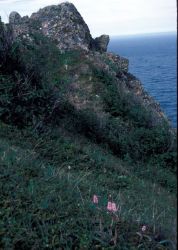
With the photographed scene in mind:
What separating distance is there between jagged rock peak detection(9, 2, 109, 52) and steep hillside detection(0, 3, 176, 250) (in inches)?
2.3

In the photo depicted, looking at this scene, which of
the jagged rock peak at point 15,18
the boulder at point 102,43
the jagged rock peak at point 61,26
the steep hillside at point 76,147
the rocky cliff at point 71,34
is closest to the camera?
the steep hillside at point 76,147

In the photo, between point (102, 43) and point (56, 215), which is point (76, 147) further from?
point (102, 43)

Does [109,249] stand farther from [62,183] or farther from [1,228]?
[62,183]

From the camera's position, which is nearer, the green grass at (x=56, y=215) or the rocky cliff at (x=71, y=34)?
the green grass at (x=56, y=215)

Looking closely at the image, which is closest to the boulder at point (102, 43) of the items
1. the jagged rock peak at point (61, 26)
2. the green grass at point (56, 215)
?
the jagged rock peak at point (61, 26)

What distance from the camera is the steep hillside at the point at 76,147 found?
484cm

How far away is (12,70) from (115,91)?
213 inches

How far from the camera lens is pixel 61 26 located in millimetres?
20906

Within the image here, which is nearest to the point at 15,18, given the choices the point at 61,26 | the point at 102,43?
the point at 61,26

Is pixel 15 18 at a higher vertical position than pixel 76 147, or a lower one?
higher

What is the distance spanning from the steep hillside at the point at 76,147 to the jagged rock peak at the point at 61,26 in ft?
0.19

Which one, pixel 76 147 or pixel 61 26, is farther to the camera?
pixel 61 26

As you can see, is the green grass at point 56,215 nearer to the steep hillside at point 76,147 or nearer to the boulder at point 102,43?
the steep hillside at point 76,147

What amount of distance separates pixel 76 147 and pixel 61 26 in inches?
462
